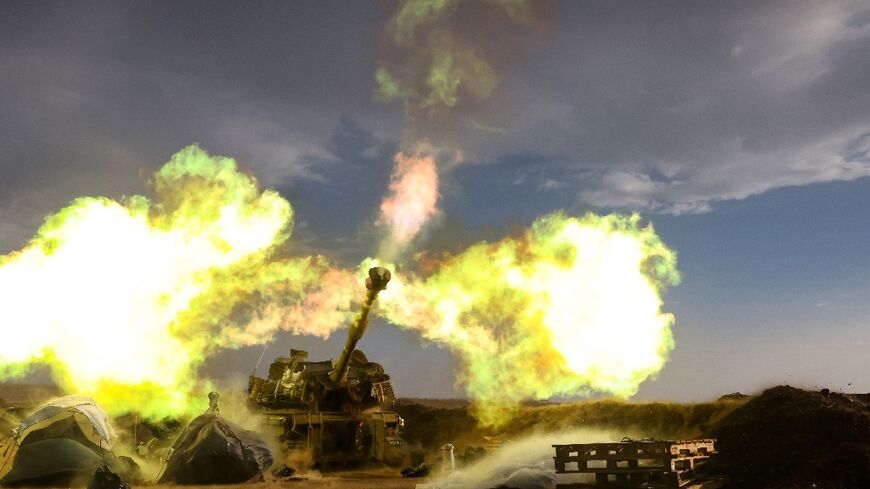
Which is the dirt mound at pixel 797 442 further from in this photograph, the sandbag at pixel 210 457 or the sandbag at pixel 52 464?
the sandbag at pixel 52 464

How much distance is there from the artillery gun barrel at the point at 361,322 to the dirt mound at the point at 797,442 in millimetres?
10277

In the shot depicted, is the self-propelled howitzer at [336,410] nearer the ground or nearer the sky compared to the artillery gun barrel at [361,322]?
nearer the ground

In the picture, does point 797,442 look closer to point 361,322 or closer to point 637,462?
point 637,462

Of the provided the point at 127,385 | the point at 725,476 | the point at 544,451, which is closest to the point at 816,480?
the point at 725,476

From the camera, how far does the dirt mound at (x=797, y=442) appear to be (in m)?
14.0

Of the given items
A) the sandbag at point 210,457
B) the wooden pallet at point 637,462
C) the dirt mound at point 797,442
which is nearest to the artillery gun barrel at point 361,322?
the sandbag at point 210,457

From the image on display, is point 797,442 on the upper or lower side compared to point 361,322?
lower

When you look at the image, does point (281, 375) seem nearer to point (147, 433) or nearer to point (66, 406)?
point (66, 406)

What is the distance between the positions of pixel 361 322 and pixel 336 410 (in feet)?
13.7

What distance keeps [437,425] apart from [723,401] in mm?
16684

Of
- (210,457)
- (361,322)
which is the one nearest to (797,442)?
(361,322)

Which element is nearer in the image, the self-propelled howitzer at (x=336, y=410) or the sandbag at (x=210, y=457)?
the sandbag at (x=210, y=457)

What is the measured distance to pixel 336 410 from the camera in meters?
24.6

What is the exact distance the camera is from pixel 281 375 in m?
26.6
